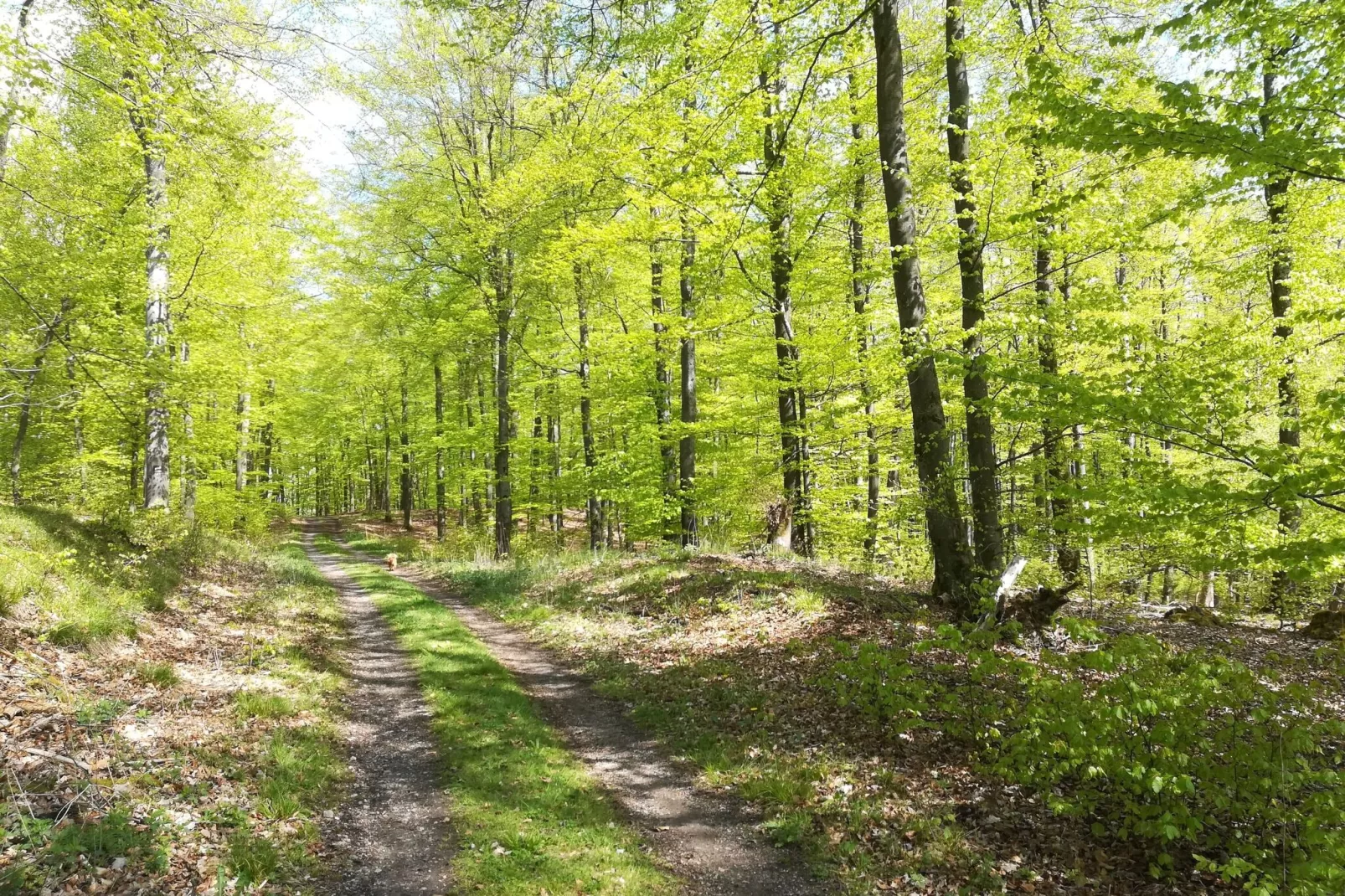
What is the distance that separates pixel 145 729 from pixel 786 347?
12256 millimetres

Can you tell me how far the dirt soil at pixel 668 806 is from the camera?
495 cm

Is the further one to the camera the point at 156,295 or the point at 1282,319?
the point at 156,295

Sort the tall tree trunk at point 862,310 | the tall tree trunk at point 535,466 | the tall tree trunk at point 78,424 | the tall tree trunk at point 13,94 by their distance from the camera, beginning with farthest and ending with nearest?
1. the tall tree trunk at point 535,466
2. the tall tree trunk at point 862,310
3. the tall tree trunk at point 78,424
4. the tall tree trunk at point 13,94

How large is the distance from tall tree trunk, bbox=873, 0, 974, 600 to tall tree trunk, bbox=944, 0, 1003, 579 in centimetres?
42

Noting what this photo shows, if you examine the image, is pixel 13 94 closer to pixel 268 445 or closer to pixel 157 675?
pixel 157 675

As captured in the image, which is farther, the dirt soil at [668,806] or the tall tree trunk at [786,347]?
the tall tree trunk at [786,347]

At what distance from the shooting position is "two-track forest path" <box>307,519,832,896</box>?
4945mm

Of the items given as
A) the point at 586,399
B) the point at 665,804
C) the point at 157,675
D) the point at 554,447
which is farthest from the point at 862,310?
the point at 157,675

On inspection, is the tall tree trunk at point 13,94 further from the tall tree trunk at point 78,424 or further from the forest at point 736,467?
the tall tree trunk at point 78,424

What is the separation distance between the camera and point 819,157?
42.1 feet

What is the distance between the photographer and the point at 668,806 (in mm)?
6000

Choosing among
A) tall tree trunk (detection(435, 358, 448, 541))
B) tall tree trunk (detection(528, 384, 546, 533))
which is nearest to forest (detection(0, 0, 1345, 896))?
tall tree trunk (detection(528, 384, 546, 533))

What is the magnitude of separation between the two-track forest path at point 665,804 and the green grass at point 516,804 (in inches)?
8.8

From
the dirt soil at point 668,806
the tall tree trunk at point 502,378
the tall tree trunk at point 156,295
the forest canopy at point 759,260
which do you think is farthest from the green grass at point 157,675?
the tall tree trunk at point 502,378
